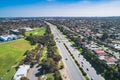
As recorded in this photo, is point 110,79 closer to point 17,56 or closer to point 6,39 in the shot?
point 17,56

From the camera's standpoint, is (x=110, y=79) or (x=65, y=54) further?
(x=65, y=54)

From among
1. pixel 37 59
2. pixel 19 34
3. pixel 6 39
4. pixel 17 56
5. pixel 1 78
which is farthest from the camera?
pixel 19 34

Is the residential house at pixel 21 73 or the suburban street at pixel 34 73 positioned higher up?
the residential house at pixel 21 73

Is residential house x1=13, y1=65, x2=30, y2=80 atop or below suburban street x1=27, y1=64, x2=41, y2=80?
atop

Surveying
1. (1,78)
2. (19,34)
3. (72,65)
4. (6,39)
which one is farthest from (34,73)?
(19,34)

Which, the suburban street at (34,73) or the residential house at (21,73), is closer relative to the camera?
the residential house at (21,73)

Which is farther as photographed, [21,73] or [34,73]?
[34,73]

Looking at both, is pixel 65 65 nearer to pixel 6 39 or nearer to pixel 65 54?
pixel 65 54

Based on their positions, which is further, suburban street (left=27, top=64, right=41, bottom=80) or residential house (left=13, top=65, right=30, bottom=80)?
suburban street (left=27, top=64, right=41, bottom=80)

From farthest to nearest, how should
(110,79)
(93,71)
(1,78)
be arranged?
1. (93,71)
2. (1,78)
3. (110,79)

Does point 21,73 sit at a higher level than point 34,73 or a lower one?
higher
